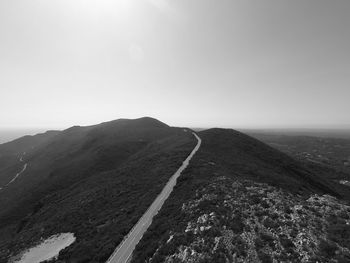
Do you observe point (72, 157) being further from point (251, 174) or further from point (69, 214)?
point (251, 174)

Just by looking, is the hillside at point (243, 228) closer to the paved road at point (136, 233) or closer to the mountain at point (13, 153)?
the paved road at point (136, 233)

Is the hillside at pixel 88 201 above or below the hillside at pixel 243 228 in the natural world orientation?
below

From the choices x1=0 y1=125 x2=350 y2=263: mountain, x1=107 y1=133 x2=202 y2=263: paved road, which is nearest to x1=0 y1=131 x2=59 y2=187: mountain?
x1=0 y1=125 x2=350 y2=263: mountain

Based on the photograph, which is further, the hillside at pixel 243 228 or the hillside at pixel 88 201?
the hillside at pixel 88 201

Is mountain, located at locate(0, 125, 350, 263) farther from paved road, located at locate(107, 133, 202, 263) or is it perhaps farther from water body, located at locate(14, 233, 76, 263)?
water body, located at locate(14, 233, 76, 263)

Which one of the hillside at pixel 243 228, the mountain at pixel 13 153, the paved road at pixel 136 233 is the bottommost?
the mountain at pixel 13 153

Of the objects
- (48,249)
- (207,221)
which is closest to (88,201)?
(48,249)

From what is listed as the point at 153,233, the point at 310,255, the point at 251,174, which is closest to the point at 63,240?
the point at 153,233

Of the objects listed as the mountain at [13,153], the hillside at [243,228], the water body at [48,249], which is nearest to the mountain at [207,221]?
the hillside at [243,228]
